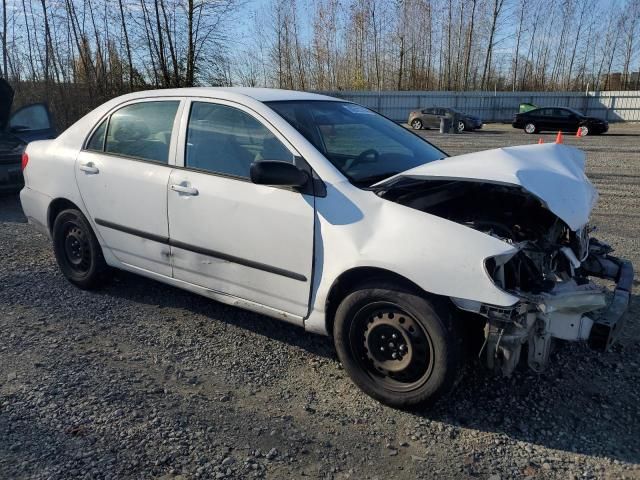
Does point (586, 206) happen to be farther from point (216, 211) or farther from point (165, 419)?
point (165, 419)

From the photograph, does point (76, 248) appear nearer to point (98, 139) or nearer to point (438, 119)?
point (98, 139)

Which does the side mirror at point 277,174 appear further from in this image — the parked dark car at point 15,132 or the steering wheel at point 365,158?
the parked dark car at point 15,132

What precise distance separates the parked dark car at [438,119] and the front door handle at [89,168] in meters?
26.9

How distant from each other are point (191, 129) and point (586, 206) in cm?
259

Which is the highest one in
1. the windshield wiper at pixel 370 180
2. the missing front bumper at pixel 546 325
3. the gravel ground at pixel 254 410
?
the windshield wiper at pixel 370 180

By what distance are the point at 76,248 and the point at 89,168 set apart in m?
0.81

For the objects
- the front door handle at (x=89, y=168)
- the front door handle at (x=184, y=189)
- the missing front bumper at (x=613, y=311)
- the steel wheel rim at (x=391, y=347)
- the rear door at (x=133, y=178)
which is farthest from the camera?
the front door handle at (x=89, y=168)

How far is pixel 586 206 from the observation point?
2891 mm

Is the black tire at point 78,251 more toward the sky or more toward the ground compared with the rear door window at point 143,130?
more toward the ground

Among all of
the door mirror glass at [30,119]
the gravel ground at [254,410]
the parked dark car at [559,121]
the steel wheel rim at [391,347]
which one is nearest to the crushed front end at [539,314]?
the steel wheel rim at [391,347]

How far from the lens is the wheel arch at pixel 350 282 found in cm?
285

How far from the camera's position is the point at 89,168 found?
4.25 m

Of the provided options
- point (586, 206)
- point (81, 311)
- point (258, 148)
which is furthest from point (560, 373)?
point (81, 311)

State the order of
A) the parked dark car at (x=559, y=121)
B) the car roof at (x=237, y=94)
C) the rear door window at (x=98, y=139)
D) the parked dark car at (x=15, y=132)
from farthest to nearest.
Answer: the parked dark car at (x=559, y=121) → the parked dark car at (x=15, y=132) → the rear door window at (x=98, y=139) → the car roof at (x=237, y=94)
